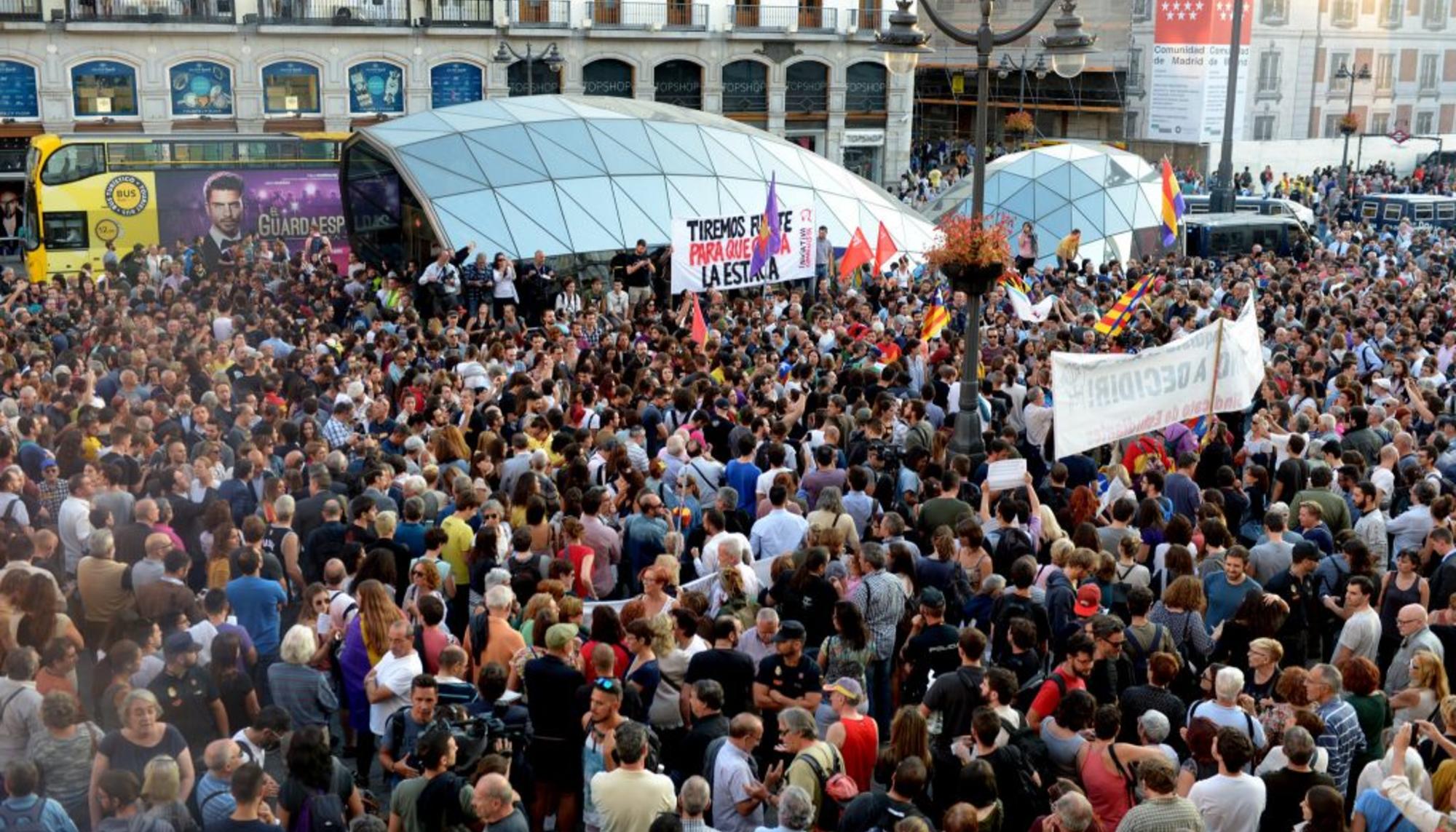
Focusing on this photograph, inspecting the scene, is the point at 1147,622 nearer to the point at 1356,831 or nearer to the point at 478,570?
the point at 1356,831

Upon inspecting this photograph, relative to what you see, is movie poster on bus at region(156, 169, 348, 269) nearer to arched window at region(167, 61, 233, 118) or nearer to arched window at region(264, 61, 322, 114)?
arched window at region(167, 61, 233, 118)

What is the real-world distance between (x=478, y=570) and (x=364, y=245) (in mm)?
14680

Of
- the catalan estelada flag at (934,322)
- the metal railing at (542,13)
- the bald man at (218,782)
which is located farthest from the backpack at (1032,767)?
the metal railing at (542,13)

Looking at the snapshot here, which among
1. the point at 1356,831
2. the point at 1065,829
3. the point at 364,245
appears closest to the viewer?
A: the point at 1065,829

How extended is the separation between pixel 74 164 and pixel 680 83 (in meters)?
21.6

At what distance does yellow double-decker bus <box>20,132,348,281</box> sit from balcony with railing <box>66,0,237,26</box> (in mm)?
11620

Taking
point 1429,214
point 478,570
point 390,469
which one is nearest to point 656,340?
point 390,469

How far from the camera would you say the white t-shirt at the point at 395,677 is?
7527mm

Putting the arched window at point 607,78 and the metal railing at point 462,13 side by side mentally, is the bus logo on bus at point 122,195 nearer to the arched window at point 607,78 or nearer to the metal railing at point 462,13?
the metal railing at point 462,13

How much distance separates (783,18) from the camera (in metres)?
44.8

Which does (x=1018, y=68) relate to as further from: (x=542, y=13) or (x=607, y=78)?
(x=542, y=13)

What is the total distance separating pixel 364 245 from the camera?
2264cm

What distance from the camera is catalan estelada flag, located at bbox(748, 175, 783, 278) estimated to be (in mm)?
20547

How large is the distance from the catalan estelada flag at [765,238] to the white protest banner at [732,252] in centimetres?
5
